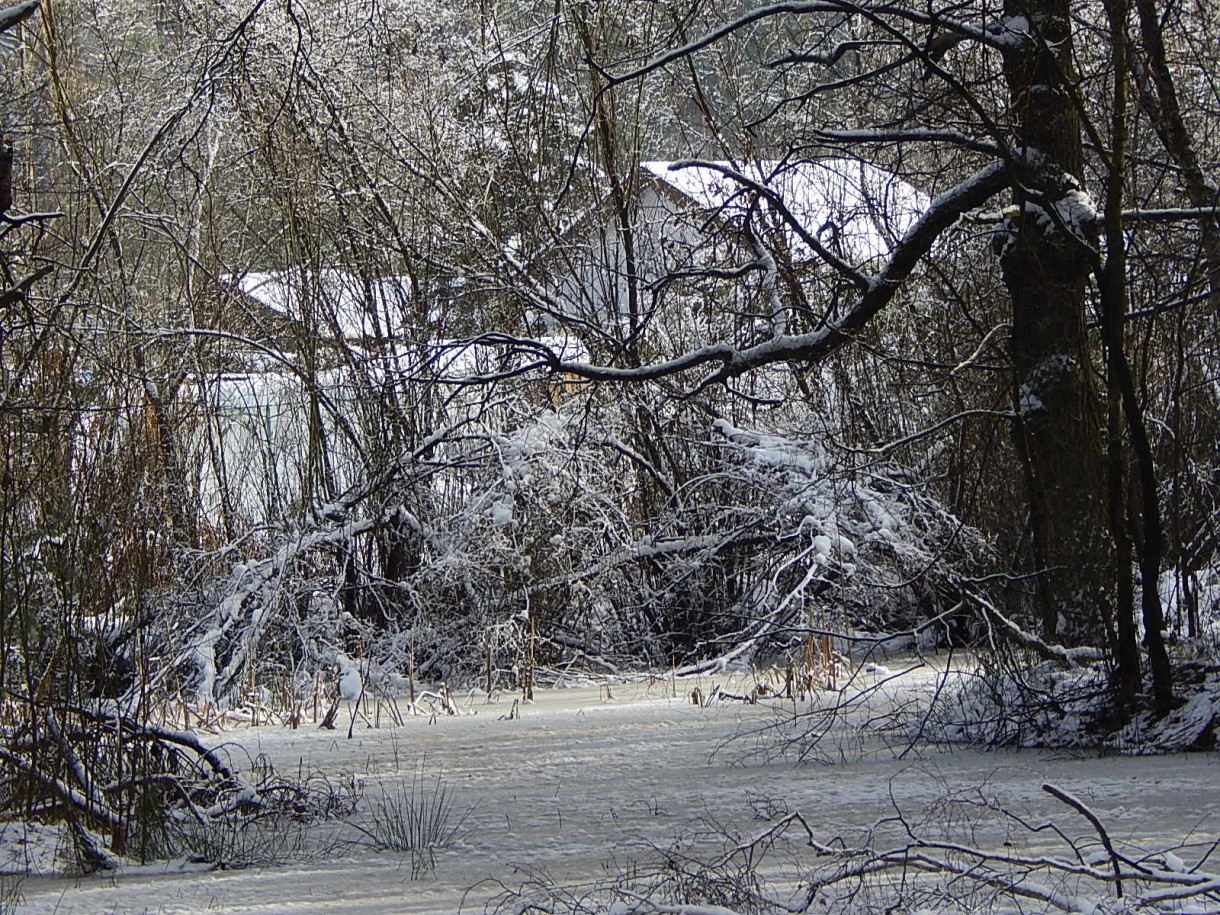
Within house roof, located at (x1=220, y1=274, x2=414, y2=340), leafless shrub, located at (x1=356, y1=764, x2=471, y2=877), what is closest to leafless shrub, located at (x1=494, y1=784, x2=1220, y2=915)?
leafless shrub, located at (x1=356, y1=764, x2=471, y2=877)

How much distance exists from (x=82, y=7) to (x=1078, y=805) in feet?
49.1

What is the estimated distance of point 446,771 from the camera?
781 centimetres

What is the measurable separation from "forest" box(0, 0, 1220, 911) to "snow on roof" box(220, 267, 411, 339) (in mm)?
53

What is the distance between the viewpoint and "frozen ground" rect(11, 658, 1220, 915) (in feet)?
16.8

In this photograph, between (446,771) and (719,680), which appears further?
(719,680)

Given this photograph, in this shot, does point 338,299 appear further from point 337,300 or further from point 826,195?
point 826,195

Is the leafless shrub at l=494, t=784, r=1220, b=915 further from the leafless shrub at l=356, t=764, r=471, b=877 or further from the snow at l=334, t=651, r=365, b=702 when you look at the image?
the snow at l=334, t=651, r=365, b=702

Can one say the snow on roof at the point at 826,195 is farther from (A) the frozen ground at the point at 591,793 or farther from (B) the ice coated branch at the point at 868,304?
(A) the frozen ground at the point at 591,793

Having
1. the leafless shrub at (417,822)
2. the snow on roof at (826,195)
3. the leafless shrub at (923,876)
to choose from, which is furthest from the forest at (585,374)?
the leafless shrub at (923,876)

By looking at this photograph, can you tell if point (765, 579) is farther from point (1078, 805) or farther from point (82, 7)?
point (82, 7)

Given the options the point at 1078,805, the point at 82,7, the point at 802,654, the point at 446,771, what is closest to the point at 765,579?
the point at 802,654

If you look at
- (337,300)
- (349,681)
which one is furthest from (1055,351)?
(337,300)

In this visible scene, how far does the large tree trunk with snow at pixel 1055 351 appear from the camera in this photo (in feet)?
25.4

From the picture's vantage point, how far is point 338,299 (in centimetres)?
1418
